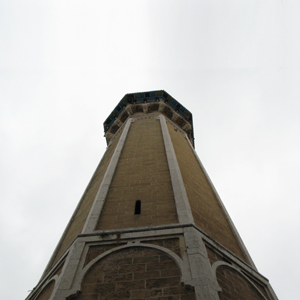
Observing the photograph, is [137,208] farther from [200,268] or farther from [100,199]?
[200,268]

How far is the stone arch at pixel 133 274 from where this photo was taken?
4734 mm

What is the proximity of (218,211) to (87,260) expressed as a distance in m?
4.96

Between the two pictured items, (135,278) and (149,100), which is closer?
(135,278)

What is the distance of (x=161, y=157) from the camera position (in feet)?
33.6

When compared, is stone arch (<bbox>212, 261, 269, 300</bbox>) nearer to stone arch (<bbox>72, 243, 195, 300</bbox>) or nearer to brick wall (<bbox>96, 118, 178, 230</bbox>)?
stone arch (<bbox>72, 243, 195, 300</bbox>)

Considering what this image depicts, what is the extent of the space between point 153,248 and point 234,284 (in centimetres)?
166

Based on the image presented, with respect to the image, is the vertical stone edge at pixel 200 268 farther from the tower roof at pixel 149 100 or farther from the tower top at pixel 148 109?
the tower roof at pixel 149 100

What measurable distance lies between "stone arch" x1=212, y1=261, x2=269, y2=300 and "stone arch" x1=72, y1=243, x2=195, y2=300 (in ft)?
2.54

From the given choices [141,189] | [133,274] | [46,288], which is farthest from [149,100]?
[133,274]

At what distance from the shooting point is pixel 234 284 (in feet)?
18.0

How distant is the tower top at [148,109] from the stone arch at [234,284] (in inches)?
499

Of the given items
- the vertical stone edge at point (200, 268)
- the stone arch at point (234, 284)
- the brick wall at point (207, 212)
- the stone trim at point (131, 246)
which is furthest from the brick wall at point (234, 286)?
the brick wall at point (207, 212)

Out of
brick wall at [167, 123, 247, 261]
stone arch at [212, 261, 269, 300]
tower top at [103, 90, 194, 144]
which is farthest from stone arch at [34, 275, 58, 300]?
tower top at [103, 90, 194, 144]

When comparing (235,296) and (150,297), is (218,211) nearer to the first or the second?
(235,296)
